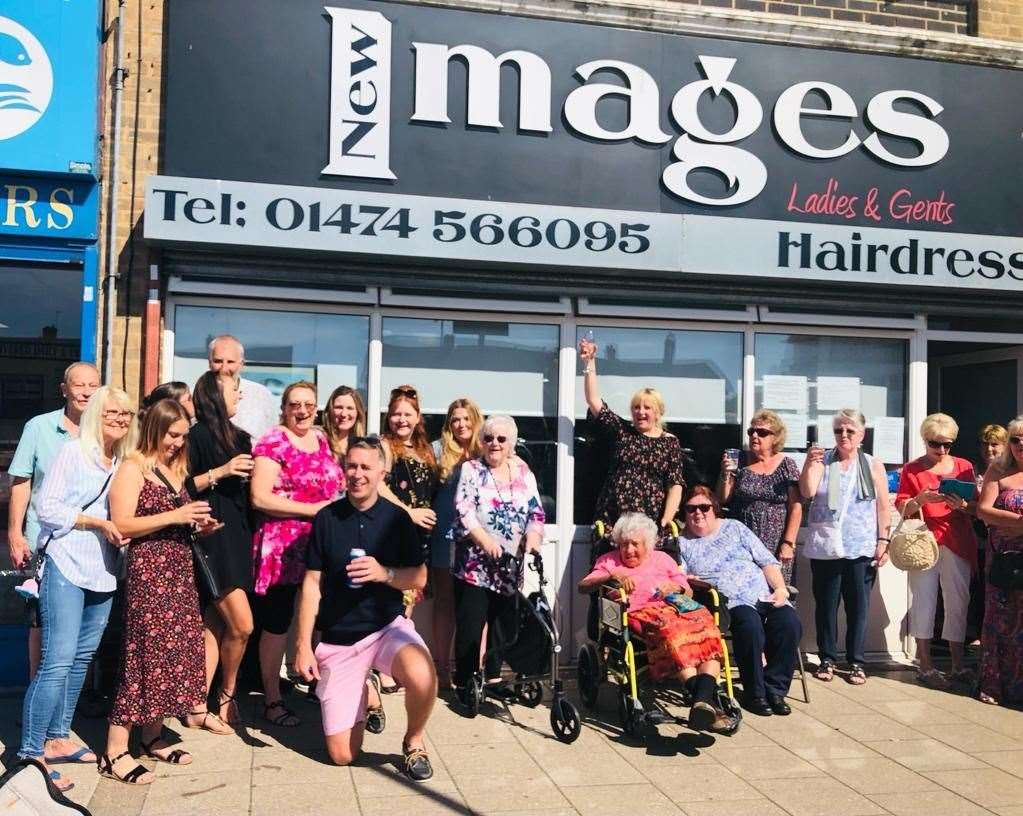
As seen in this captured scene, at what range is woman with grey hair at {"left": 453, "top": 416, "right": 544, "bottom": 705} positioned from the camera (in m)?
5.92

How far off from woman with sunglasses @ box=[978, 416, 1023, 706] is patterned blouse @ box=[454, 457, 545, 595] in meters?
2.83

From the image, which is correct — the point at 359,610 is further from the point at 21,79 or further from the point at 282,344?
the point at 21,79

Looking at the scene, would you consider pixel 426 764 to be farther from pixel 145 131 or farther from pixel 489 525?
pixel 145 131

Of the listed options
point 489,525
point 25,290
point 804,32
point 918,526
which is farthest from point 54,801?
point 804,32

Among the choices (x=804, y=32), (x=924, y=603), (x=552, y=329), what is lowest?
(x=924, y=603)

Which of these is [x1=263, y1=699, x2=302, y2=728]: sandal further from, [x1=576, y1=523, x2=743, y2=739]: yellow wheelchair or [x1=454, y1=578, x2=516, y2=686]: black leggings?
[x1=576, y1=523, x2=743, y2=739]: yellow wheelchair

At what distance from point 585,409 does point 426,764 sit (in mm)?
3147

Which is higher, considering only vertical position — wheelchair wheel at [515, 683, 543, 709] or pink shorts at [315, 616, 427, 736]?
pink shorts at [315, 616, 427, 736]

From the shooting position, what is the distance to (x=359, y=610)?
5008mm

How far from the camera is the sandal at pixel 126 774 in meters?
4.66

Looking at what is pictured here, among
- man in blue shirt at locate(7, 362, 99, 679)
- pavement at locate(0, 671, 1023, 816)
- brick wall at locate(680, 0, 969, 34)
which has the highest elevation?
brick wall at locate(680, 0, 969, 34)

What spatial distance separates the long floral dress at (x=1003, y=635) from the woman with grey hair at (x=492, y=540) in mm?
2887

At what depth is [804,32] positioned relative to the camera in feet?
24.5

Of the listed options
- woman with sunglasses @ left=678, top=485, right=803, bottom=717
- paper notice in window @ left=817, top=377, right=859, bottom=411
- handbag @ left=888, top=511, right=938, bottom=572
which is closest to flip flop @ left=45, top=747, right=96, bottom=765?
woman with sunglasses @ left=678, top=485, right=803, bottom=717
